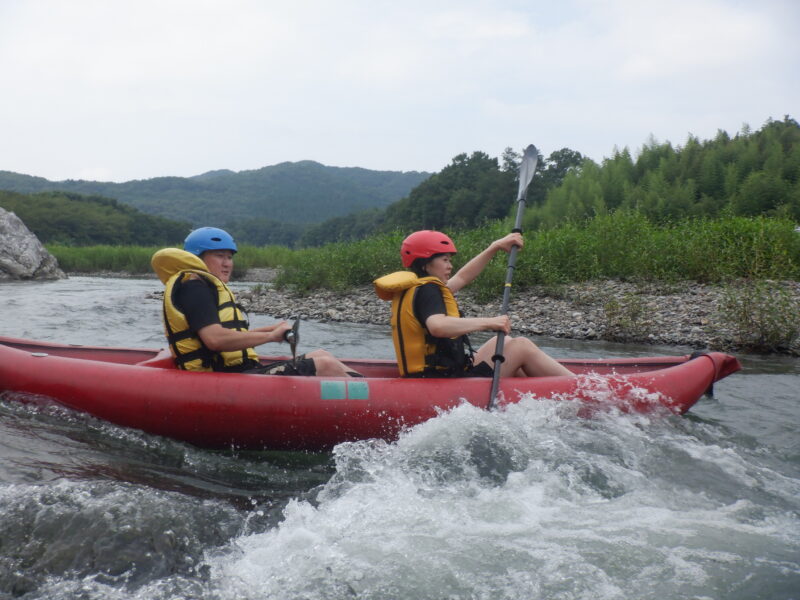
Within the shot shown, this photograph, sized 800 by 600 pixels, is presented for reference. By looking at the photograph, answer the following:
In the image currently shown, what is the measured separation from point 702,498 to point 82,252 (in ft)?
92.4

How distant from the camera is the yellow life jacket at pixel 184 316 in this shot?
11.8ft

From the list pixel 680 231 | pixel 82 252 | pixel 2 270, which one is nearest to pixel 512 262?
pixel 680 231

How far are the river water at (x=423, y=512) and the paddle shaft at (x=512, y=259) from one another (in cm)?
18

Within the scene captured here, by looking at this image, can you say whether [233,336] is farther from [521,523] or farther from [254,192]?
[254,192]

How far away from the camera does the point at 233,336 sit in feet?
11.5

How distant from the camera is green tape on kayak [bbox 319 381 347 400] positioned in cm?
360

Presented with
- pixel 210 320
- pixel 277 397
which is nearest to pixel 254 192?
pixel 210 320

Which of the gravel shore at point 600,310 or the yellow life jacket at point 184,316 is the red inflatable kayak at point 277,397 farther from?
the gravel shore at point 600,310

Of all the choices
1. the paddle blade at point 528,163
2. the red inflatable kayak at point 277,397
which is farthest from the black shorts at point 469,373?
the paddle blade at point 528,163

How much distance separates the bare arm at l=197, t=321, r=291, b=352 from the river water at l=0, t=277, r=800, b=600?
2.07 ft

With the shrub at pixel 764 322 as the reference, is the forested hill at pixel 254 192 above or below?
above

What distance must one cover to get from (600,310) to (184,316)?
680 centimetres

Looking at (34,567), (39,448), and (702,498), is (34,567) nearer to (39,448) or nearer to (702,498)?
(39,448)

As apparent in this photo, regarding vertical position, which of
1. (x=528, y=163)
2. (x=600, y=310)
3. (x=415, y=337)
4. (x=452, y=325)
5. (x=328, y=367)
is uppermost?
(x=528, y=163)
